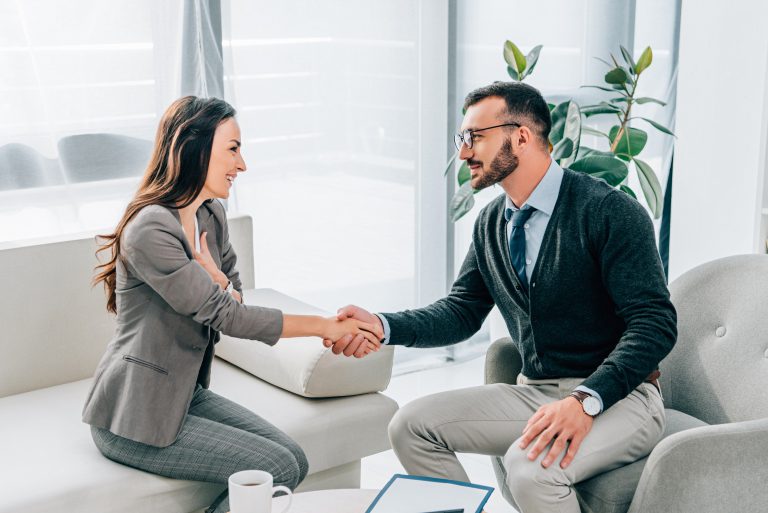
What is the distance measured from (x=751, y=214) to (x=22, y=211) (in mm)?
2410

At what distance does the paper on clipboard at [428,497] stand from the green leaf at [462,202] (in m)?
1.88

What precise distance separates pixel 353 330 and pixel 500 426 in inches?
17.7

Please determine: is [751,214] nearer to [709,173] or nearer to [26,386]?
[709,173]

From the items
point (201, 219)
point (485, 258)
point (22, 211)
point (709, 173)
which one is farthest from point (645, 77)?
point (22, 211)

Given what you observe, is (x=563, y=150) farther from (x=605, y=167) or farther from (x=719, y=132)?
(x=719, y=132)

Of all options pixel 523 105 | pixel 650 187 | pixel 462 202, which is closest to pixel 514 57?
pixel 462 202

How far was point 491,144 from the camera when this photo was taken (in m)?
2.17

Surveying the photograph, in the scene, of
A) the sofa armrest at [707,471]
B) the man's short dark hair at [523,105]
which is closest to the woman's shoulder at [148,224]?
the man's short dark hair at [523,105]

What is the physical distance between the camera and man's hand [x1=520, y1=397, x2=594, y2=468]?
1.84 m

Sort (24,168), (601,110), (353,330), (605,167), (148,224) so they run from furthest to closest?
(601,110)
(605,167)
(24,168)
(353,330)
(148,224)

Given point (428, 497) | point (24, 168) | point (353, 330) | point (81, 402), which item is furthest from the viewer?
point (24, 168)

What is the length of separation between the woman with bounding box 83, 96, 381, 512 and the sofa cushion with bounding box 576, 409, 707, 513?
2.13ft

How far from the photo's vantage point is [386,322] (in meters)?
2.29

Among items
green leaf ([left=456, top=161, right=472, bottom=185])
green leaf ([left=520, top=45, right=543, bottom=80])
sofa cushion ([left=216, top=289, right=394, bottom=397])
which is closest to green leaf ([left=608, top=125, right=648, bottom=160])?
green leaf ([left=520, top=45, right=543, bottom=80])
